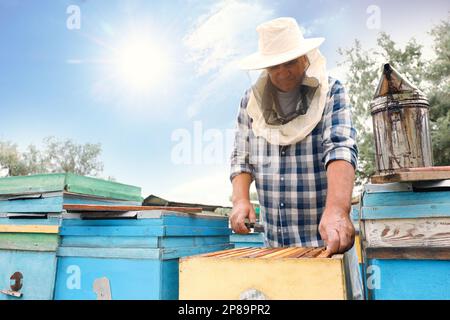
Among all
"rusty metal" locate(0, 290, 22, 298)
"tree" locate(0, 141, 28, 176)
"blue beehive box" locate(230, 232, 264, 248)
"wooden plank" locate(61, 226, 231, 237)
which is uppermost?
"tree" locate(0, 141, 28, 176)

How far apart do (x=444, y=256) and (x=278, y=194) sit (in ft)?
3.19

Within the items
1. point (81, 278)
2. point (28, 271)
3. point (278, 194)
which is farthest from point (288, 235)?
point (28, 271)

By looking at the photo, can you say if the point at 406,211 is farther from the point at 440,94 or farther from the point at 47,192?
the point at 440,94

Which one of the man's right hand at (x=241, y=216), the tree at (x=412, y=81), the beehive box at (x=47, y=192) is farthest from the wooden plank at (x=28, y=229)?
the tree at (x=412, y=81)

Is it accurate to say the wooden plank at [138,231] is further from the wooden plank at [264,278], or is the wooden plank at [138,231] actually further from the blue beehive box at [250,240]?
the blue beehive box at [250,240]

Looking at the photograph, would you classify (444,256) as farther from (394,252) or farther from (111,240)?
(111,240)

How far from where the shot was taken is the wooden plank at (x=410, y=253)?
1.29 metres

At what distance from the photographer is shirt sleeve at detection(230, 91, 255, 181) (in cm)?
228

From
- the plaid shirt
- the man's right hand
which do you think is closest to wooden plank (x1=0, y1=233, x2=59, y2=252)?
the man's right hand

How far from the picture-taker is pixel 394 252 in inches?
53.4

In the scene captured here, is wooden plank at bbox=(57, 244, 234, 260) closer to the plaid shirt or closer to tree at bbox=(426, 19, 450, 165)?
the plaid shirt

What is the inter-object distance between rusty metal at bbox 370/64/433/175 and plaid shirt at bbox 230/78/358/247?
24.5 inches

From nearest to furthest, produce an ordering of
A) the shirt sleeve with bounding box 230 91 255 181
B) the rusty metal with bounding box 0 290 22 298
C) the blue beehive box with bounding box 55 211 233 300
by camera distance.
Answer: the blue beehive box with bounding box 55 211 233 300
the shirt sleeve with bounding box 230 91 255 181
the rusty metal with bounding box 0 290 22 298
